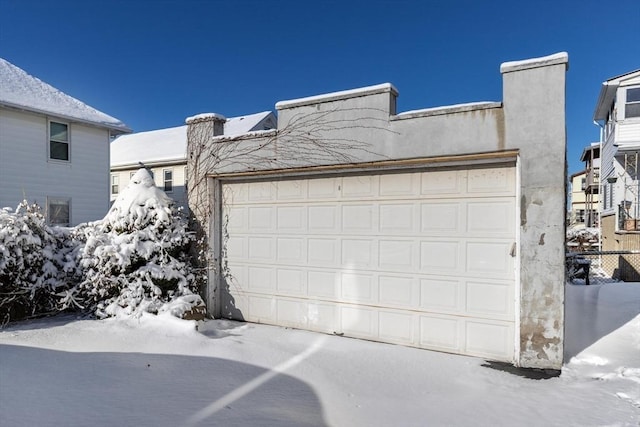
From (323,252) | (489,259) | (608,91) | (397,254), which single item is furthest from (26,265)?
(608,91)

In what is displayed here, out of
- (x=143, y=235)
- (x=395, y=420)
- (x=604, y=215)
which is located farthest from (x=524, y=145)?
(x=604, y=215)

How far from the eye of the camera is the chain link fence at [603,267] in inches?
343

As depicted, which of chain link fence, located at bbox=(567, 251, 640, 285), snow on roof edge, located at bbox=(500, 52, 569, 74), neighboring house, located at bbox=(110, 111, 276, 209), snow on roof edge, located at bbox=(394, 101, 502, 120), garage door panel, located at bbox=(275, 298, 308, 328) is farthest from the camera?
neighboring house, located at bbox=(110, 111, 276, 209)

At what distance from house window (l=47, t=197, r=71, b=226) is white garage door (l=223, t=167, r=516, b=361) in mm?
8630

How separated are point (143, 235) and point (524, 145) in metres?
5.69

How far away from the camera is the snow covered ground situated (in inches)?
125

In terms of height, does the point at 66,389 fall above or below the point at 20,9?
below

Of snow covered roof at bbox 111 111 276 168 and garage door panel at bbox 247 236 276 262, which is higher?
snow covered roof at bbox 111 111 276 168

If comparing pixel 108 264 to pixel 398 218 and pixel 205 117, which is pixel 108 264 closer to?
pixel 205 117

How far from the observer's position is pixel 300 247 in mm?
6215

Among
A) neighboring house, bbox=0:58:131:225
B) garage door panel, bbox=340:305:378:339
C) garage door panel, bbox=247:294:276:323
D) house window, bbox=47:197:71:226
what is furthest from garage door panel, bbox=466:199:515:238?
house window, bbox=47:197:71:226

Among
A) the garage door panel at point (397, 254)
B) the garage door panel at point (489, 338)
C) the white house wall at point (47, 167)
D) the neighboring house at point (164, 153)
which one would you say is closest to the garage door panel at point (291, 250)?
the garage door panel at point (397, 254)

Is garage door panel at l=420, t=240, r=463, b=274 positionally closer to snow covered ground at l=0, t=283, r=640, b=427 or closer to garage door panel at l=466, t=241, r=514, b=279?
garage door panel at l=466, t=241, r=514, b=279

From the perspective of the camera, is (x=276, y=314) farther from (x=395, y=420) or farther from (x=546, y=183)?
(x=546, y=183)
